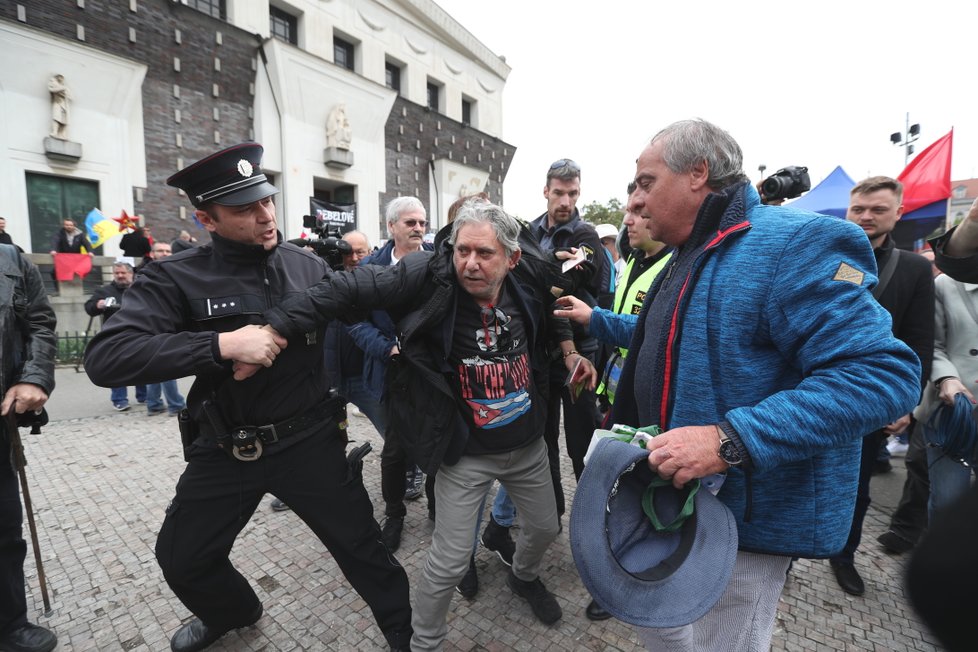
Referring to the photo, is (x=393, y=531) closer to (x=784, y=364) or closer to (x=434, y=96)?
(x=784, y=364)

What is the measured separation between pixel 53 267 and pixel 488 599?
41.5ft

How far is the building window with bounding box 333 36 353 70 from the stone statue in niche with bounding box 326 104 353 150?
3.27 meters

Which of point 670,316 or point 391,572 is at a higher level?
point 670,316

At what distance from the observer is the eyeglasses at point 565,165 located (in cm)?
372

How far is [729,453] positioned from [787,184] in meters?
1.18

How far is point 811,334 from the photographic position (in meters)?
1.27

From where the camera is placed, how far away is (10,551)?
233 centimetres

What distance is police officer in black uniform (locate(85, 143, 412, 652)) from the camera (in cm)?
200

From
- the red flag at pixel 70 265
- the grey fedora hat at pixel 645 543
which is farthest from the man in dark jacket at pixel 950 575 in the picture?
the red flag at pixel 70 265

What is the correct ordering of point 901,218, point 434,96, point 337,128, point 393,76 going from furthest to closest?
1. point 434,96
2. point 393,76
3. point 337,128
4. point 901,218

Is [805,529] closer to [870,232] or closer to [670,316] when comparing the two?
[670,316]

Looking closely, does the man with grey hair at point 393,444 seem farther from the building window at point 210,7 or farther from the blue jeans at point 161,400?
the building window at point 210,7

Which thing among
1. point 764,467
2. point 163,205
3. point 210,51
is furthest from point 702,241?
point 210,51

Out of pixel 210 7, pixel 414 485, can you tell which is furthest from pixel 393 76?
pixel 414 485
